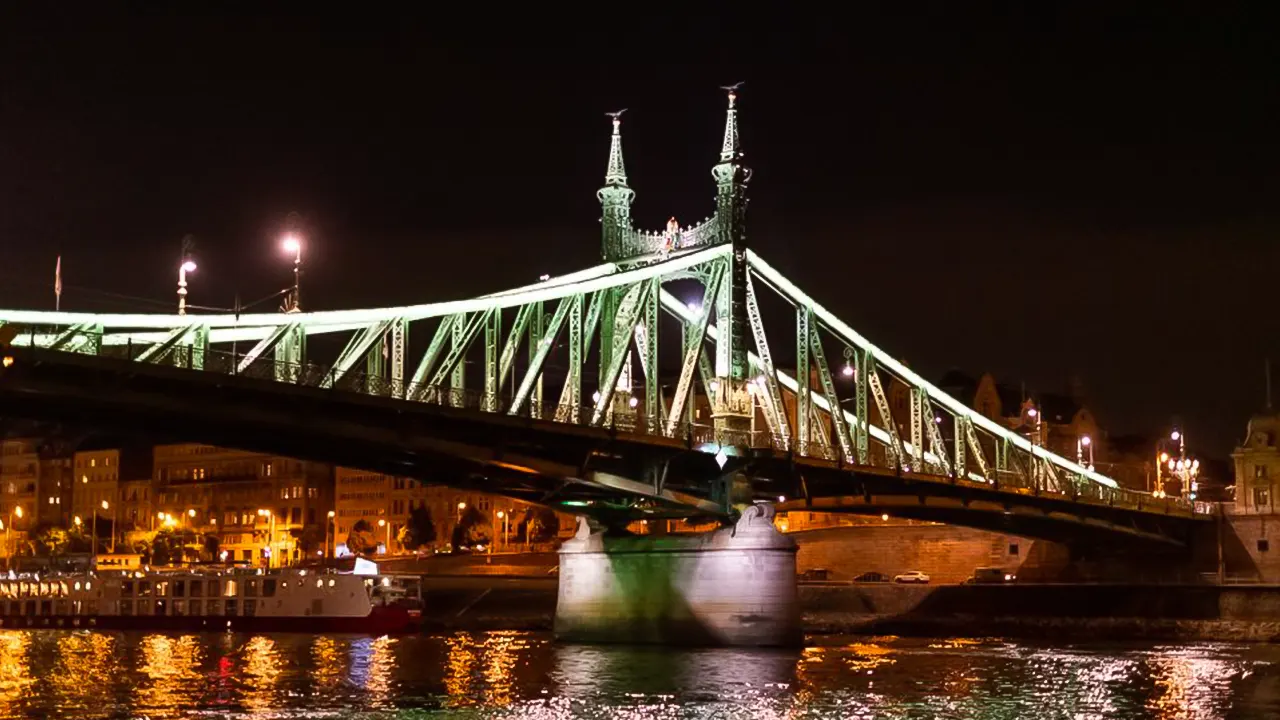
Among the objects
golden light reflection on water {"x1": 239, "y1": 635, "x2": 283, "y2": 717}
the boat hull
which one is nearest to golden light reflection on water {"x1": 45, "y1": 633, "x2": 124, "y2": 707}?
golden light reflection on water {"x1": 239, "y1": 635, "x2": 283, "y2": 717}

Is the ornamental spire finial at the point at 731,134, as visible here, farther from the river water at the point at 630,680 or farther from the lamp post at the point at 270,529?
the lamp post at the point at 270,529

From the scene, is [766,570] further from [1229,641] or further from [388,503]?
[388,503]

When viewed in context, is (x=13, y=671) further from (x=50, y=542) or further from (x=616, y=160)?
(x=50, y=542)

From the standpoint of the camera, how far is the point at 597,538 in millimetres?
77250

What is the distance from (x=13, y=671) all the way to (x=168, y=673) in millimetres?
5890

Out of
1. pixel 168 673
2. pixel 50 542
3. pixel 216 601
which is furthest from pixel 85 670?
pixel 50 542

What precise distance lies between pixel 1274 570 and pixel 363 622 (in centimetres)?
6011

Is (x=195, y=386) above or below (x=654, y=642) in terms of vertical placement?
above

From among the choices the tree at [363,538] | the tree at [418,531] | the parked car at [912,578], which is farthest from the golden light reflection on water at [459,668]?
the tree at [363,538]

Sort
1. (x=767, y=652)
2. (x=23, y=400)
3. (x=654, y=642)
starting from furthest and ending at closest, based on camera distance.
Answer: (x=654, y=642), (x=767, y=652), (x=23, y=400)

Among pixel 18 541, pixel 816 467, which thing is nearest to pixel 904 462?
pixel 816 467

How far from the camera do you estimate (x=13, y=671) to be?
195 feet

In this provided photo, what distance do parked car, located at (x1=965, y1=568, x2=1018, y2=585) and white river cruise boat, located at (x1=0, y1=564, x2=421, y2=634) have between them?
3577cm

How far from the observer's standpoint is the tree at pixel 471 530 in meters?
148
